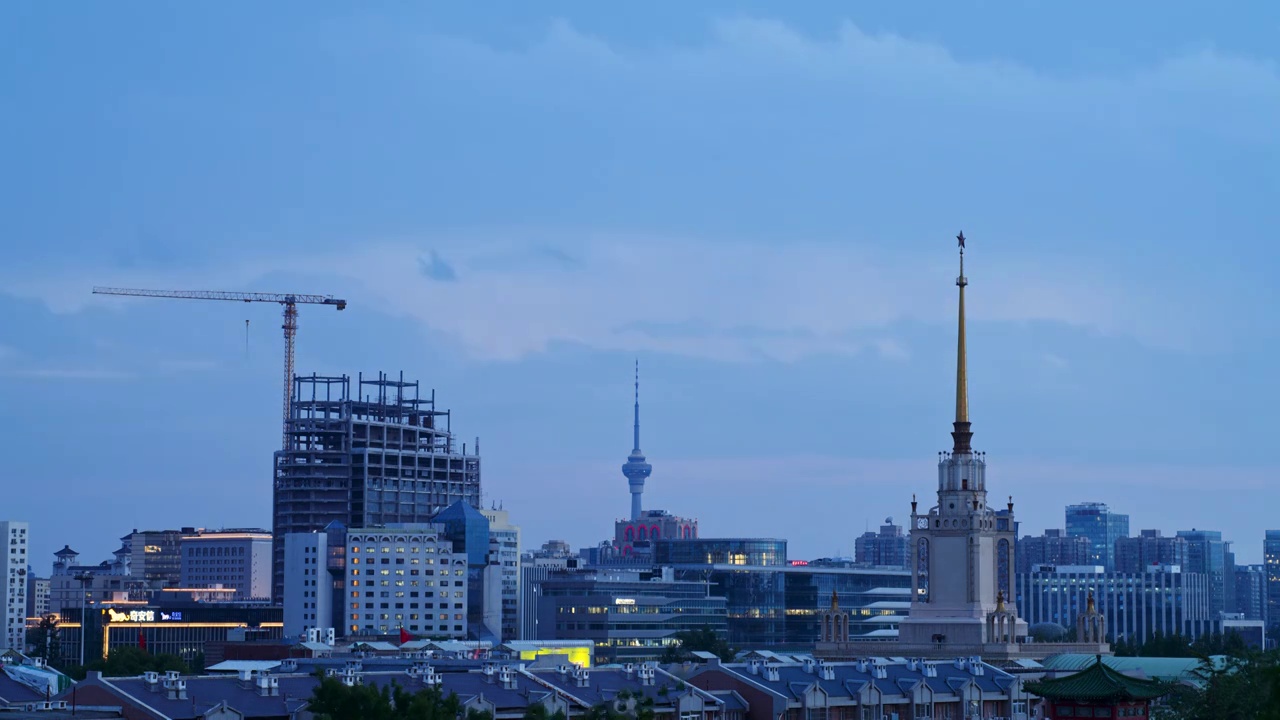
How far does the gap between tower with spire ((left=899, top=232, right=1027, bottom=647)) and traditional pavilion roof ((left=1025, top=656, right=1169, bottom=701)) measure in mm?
46368

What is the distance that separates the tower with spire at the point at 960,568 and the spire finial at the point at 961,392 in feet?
2.47

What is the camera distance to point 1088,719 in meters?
93.2

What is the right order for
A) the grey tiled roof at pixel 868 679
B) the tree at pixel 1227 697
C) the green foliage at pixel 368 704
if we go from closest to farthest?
the green foliage at pixel 368 704 < the tree at pixel 1227 697 < the grey tiled roof at pixel 868 679

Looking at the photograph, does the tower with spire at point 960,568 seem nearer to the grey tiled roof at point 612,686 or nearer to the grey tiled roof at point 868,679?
the grey tiled roof at point 868,679

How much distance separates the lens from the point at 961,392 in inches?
5910

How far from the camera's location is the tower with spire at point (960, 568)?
141 meters


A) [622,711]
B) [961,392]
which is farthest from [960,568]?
[622,711]

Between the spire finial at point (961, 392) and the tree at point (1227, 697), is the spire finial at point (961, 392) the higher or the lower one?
the higher one

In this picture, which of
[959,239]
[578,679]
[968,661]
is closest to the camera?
[578,679]

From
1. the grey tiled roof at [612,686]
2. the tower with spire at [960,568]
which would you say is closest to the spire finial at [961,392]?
the tower with spire at [960,568]

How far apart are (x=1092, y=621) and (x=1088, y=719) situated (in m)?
59.8

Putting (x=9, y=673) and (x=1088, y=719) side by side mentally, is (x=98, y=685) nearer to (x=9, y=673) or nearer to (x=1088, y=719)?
(x=9, y=673)

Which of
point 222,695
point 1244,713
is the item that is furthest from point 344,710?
point 1244,713

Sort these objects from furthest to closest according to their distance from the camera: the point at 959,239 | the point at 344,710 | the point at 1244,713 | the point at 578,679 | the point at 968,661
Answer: the point at 959,239 < the point at 968,661 < the point at 578,679 < the point at 1244,713 < the point at 344,710
